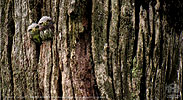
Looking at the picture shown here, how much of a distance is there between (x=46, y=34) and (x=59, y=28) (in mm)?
81

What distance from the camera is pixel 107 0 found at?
3.66ft

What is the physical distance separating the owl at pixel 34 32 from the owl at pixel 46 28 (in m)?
0.02

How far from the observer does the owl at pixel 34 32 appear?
1.17m

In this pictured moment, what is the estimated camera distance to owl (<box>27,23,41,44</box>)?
1.17 metres

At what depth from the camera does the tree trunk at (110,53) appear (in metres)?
1.08

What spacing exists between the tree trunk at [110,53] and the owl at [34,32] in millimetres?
48

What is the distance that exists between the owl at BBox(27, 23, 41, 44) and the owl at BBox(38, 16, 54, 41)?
0.02 meters

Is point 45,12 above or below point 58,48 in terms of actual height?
above

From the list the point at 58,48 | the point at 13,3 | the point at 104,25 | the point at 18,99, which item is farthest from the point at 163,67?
the point at 13,3

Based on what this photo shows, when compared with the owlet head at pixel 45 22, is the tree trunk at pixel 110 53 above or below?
below

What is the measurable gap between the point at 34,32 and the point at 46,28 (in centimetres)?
7

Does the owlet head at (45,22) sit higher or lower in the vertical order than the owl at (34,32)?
higher

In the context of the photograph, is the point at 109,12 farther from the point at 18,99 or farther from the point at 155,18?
Answer: the point at 18,99

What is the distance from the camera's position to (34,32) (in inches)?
45.8
